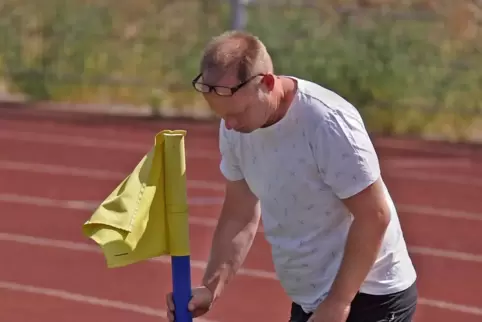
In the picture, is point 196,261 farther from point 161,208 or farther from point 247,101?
point 247,101

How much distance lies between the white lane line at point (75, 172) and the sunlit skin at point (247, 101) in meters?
6.39

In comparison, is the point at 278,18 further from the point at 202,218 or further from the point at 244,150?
the point at 244,150

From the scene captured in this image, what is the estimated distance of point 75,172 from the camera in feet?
32.4

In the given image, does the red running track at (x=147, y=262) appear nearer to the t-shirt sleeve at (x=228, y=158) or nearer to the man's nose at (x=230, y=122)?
the t-shirt sleeve at (x=228, y=158)

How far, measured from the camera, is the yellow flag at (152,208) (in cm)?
277

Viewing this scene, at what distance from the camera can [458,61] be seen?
12617mm

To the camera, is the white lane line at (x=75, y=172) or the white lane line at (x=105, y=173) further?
the white lane line at (x=105, y=173)

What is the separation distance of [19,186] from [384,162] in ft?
11.8

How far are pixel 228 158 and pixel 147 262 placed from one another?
12.2 ft

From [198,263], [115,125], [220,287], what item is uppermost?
[220,287]

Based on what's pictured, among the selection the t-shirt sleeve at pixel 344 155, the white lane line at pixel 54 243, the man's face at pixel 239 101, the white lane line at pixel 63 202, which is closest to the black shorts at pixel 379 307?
the t-shirt sleeve at pixel 344 155

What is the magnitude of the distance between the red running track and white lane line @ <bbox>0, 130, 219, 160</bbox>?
12 mm

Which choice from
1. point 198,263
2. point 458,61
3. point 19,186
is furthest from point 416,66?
point 198,263

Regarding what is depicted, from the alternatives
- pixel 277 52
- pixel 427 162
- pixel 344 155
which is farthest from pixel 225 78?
pixel 277 52
